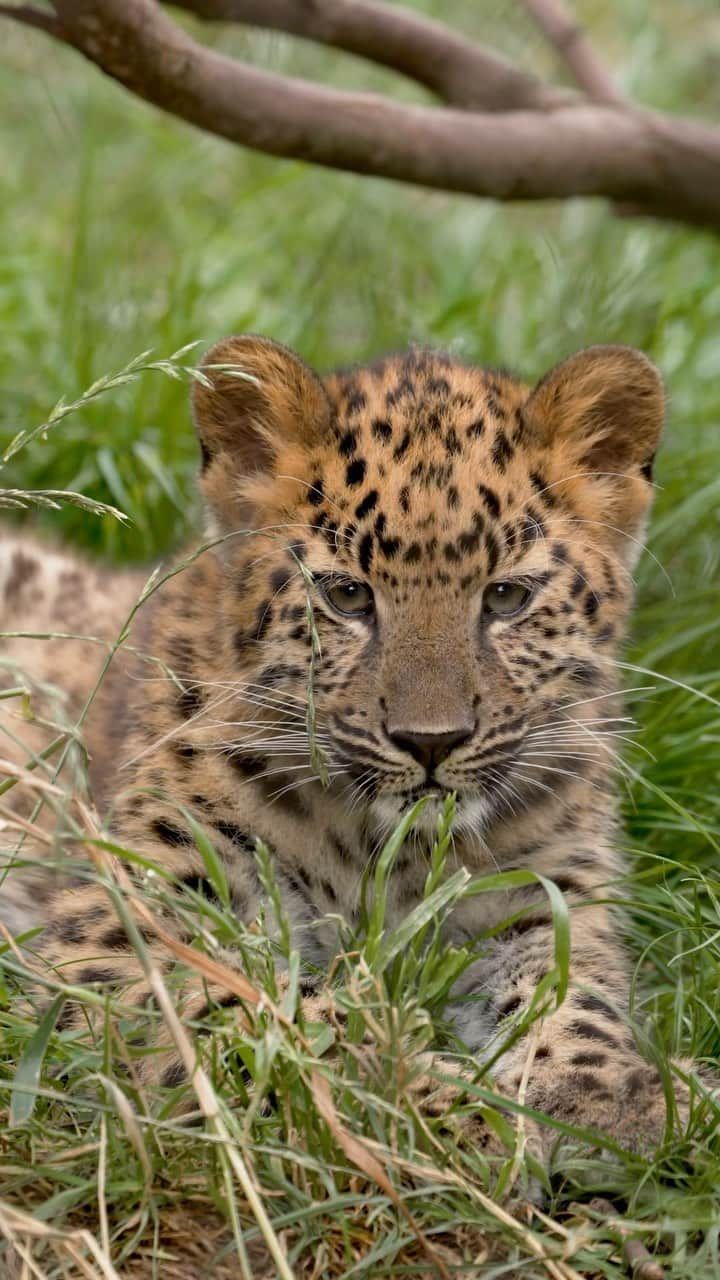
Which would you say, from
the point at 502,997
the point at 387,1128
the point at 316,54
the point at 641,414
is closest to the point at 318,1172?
the point at 387,1128

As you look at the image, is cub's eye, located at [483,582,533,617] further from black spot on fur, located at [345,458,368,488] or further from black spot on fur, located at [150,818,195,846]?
black spot on fur, located at [150,818,195,846]

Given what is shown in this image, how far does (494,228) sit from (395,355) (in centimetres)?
533

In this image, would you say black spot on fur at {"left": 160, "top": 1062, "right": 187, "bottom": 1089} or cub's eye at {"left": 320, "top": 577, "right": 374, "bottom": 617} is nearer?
black spot on fur at {"left": 160, "top": 1062, "right": 187, "bottom": 1089}

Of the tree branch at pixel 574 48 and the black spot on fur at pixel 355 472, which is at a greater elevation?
the tree branch at pixel 574 48

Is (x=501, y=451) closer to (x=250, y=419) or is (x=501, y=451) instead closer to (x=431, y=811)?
(x=250, y=419)

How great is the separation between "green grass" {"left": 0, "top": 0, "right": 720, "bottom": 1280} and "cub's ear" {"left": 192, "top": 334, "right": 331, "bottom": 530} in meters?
1.28

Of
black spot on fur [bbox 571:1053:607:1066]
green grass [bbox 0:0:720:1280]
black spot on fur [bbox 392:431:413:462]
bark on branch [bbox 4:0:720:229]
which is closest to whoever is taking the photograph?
green grass [bbox 0:0:720:1280]

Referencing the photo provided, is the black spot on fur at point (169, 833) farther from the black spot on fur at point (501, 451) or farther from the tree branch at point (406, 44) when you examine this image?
the tree branch at point (406, 44)

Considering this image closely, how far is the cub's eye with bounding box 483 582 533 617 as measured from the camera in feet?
15.7

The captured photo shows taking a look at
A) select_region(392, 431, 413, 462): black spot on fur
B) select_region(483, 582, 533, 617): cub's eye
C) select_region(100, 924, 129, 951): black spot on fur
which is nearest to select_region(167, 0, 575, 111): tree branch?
select_region(392, 431, 413, 462): black spot on fur

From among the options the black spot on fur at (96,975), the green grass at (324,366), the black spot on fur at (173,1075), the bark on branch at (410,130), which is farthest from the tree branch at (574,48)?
the black spot on fur at (173,1075)

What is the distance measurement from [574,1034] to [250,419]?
2.08 m

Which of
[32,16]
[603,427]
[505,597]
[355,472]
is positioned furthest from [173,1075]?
[32,16]

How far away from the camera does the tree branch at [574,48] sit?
7.87 metres
